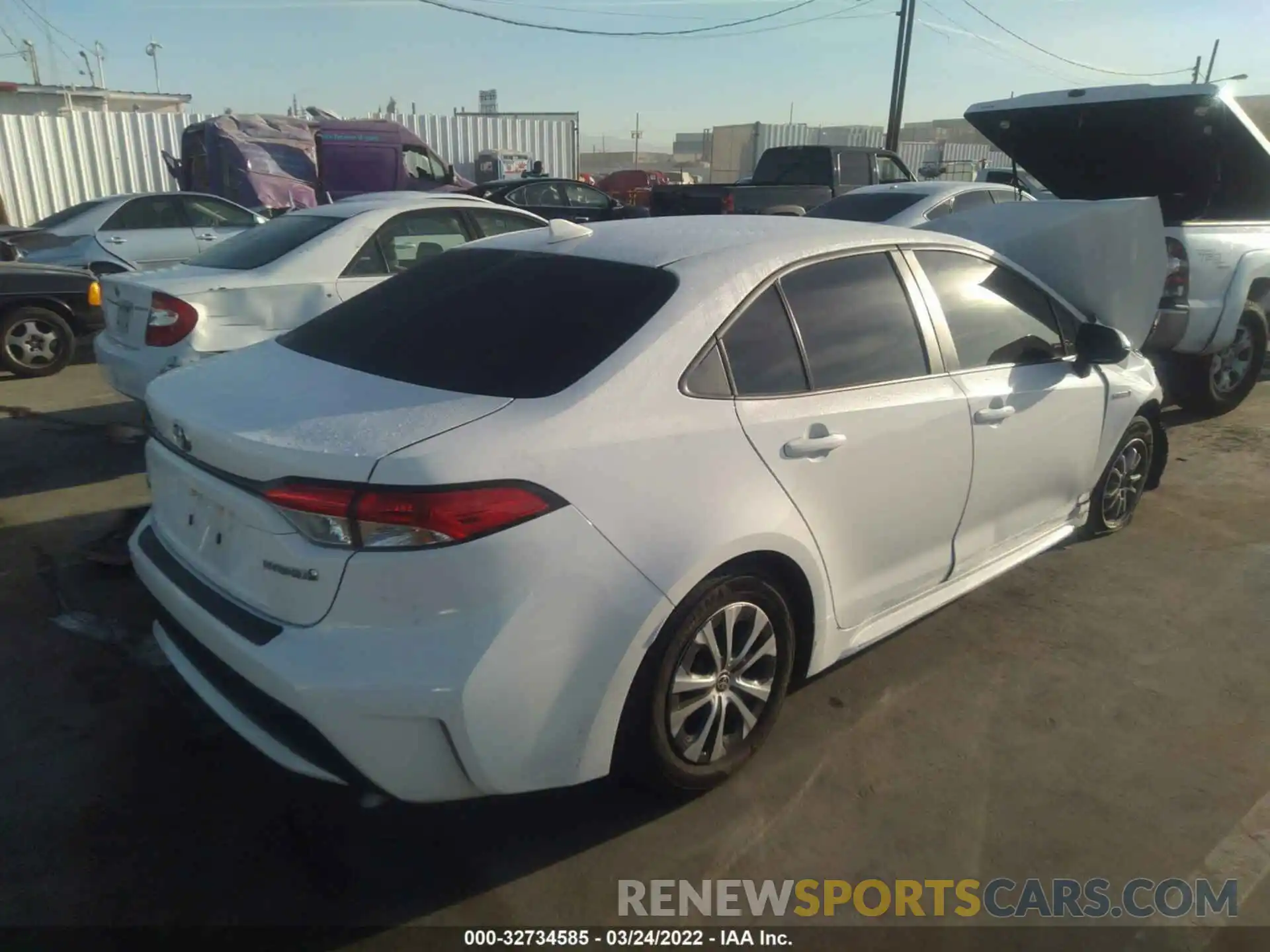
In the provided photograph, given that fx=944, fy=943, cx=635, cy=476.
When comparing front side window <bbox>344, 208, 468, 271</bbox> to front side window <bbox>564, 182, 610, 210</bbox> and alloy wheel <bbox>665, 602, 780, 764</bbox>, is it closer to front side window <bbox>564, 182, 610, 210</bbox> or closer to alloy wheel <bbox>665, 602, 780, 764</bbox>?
alloy wheel <bbox>665, 602, 780, 764</bbox>

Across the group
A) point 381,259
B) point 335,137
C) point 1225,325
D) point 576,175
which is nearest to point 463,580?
point 381,259

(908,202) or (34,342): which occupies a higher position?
(908,202)

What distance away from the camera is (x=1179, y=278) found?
6316 mm

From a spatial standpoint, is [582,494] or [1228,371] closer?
[582,494]

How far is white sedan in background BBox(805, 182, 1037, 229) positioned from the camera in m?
8.69

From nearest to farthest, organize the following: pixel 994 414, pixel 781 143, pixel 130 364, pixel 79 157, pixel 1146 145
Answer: pixel 994 414, pixel 130 364, pixel 1146 145, pixel 79 157, pixel 781 143

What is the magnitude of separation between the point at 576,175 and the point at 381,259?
20.2m

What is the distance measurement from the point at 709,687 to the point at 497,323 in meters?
1.24

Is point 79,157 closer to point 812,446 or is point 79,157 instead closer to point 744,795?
point 812,446

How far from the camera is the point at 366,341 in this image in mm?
2941

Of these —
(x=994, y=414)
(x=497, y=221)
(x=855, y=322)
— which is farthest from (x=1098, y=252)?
(x=497, y=221)

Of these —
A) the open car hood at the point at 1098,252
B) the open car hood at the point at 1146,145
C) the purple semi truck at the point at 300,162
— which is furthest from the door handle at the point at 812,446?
the purple semi truck at the point at 300,162

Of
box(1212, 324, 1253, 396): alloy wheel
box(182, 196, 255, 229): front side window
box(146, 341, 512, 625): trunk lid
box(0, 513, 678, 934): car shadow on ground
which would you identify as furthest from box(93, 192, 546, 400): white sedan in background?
box(1212, 324, 1253, 396): alloy wheel

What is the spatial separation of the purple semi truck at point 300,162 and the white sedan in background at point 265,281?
9388mm
